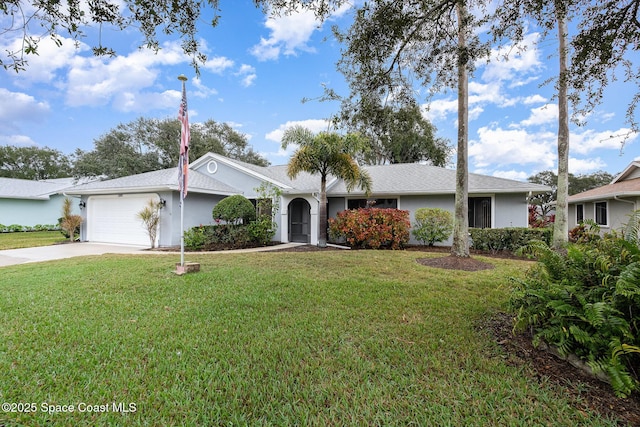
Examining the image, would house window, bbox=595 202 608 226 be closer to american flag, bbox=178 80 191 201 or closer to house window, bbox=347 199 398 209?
house window, bbox=347 199 398 209

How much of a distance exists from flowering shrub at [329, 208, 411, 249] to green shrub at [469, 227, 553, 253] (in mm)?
2782

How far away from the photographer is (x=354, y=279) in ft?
20.5

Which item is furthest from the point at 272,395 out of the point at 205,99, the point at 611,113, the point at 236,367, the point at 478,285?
the point at 205,99

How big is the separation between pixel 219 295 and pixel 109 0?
183 inches

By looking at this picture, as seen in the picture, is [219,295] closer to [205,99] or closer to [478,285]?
[478,285]

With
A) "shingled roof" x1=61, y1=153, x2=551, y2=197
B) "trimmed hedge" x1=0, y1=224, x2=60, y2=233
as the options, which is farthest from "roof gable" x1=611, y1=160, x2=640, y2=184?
"trimmed hedge" x1=0, y1=224, x2=60, y2=233

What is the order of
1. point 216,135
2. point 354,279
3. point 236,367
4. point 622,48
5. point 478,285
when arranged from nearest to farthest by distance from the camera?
point 236,367 → point 622,48 → point 478,285 → point 354,279 → point 216,135

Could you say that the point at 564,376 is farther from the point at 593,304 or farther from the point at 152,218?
the point at 152,218

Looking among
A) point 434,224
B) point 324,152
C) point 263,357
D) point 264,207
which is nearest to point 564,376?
point 263,357

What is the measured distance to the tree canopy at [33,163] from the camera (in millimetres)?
32281

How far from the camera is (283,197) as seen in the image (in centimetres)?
1366

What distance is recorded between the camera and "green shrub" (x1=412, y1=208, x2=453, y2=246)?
11977 mm

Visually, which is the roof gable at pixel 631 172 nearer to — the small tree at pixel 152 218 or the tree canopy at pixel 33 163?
the small tree at pixel 152 218

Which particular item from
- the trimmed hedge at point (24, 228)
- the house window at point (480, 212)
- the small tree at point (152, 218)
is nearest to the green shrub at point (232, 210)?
the small tree at point (152, 218)
